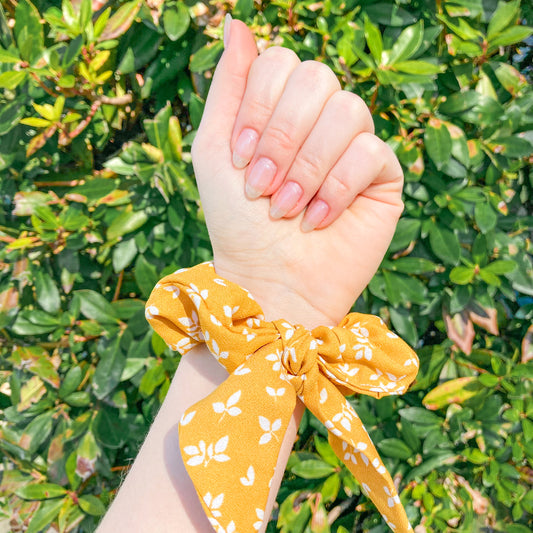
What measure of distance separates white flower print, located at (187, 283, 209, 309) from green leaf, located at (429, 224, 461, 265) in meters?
0.69

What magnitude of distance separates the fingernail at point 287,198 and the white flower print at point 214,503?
47 centimetres

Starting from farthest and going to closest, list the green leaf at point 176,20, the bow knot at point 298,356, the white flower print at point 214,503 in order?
the green leaf at point 176,20 < the bow knot at point 298,356 < the white flower print at point 214,503

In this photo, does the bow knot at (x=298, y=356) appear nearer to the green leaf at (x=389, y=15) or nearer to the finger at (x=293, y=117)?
the finger at (x=293, y=117)

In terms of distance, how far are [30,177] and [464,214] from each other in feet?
3.77

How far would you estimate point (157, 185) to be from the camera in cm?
104

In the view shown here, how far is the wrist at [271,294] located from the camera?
2.92 feet

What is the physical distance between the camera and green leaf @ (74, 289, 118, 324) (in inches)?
47.3

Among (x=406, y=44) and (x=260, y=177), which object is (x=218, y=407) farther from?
(x=406, y=44)

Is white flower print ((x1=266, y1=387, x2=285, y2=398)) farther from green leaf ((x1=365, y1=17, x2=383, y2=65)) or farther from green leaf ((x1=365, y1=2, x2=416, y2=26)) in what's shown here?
green leaf ((x1=365, y1=2, x2=416, y2=26))

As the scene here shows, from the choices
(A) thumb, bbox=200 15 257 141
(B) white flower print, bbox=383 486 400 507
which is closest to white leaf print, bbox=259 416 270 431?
(B) white flower print, bbox=383 486 400 507

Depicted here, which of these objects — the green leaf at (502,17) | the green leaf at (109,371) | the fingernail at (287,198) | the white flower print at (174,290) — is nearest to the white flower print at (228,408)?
the white flower print at (174,290)

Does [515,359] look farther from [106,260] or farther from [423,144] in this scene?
[106,260]

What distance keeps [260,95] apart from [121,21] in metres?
0.47

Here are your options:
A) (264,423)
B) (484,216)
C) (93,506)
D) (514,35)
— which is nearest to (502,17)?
(514,35)
